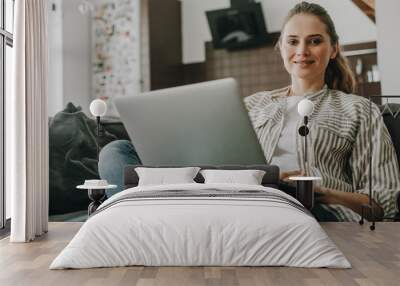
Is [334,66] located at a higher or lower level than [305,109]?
higher

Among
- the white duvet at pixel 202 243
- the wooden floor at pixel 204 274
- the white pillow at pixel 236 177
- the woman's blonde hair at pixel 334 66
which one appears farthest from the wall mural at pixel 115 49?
the white duvet at pixel 202 243

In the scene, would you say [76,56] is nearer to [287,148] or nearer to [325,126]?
[287,148]

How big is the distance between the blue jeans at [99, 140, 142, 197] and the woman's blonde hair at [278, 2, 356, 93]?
70.7 inches

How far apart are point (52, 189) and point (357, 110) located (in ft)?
9.86

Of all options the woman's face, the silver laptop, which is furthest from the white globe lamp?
the silver laptop

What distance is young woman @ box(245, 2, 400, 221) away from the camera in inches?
171

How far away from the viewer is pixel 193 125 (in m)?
3.94

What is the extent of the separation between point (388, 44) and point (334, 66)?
58 centimetres

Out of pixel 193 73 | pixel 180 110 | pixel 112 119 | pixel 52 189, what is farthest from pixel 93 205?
pixel 193 73

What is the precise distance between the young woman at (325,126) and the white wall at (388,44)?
29 centimetres

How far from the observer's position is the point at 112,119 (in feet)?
15.2

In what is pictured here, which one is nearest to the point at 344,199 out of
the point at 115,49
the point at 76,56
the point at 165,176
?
the point at 165,176

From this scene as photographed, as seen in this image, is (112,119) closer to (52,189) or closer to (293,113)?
(52,189)

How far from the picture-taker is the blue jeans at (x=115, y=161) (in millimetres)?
4534
